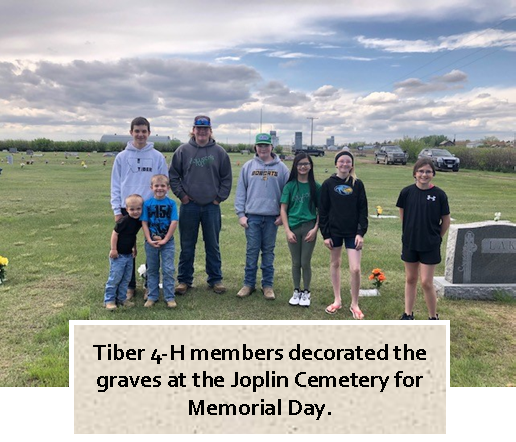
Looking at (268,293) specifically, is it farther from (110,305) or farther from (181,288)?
(110,305)

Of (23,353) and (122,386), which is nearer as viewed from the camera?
(122,386)

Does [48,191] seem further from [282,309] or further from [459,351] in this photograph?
[459,351]

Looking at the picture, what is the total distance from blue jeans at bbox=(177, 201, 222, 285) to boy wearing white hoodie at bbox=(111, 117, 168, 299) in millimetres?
631

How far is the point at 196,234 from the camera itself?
18.9 feet

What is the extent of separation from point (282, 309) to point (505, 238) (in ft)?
10.2

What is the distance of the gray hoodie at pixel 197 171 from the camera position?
216 inches

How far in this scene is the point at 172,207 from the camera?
16.8 ft

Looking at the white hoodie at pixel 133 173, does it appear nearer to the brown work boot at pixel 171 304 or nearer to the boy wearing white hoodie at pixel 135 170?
the boy wearing white hoodie at pixel 135 170

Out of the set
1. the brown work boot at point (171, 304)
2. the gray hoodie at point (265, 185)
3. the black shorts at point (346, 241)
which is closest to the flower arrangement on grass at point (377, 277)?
the black shorts at point (346, 241)

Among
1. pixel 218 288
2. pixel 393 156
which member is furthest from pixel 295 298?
pixel 393 156

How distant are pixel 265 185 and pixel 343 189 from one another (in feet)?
3.52

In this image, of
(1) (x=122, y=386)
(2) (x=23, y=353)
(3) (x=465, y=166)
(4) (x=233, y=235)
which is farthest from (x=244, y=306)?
(3) (x=465, y=166)

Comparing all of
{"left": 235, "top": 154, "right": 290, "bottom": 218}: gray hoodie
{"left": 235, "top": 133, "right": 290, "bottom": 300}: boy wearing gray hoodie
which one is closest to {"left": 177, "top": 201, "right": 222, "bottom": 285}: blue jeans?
{"left": 235, "top": 133, "right": 290, "bottom": 300}: boy wearing gray hoodie

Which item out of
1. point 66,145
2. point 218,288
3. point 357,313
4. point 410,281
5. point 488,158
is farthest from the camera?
point 66,145
